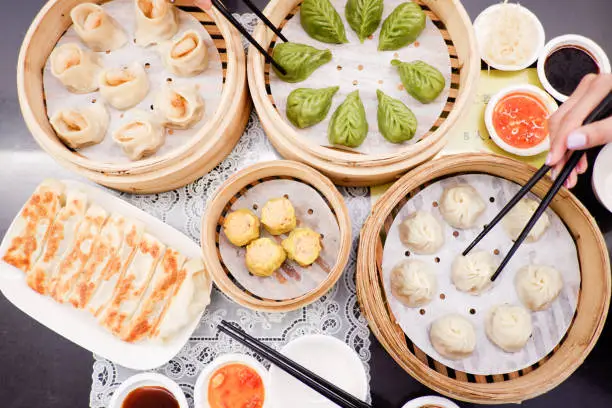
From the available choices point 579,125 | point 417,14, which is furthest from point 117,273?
point 579,125

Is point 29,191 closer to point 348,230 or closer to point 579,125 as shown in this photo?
point 348,230

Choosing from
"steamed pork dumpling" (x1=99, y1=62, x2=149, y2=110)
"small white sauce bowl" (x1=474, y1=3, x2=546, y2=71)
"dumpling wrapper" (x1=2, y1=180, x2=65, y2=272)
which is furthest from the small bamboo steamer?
"small white sauce bowl" (x1=474, y1=3, x2=546, y2=71)

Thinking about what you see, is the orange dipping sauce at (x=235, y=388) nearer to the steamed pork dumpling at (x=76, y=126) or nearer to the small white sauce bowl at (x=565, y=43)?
the steamed pork dumpling at (x=76, y=126)

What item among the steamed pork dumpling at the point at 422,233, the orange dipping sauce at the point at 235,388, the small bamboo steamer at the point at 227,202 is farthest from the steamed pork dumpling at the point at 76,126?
the steamed pork dumpling at the point at 422,233

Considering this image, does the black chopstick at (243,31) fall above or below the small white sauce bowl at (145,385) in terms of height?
above

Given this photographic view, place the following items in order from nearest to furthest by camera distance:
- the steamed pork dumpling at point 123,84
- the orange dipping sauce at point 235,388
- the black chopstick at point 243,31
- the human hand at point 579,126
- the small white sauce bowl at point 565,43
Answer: the human hand at point 579,126 < the black chopstick at point 243,31 < the orange dipping sauce at point 235,388 < the steamed pork dumpling at point 123,84 < the small white sauce bowl at point 565,43

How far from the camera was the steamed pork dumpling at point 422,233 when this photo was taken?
2.07 metres

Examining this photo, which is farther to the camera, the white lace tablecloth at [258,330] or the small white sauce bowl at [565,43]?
the small white sauce bowl at [565,43]

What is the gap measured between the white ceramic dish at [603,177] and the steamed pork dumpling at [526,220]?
0.26 metres

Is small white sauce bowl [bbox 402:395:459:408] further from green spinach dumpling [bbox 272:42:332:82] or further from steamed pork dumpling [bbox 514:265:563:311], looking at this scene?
green spinach dumpling [bbox 272:42:332:82]

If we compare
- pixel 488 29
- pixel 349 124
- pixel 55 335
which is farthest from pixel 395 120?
pixel 55 335

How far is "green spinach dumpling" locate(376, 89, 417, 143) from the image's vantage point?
2059 mm

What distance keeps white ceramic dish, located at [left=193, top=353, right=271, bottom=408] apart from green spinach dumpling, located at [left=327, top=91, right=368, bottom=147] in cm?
95

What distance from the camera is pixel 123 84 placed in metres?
2.11
